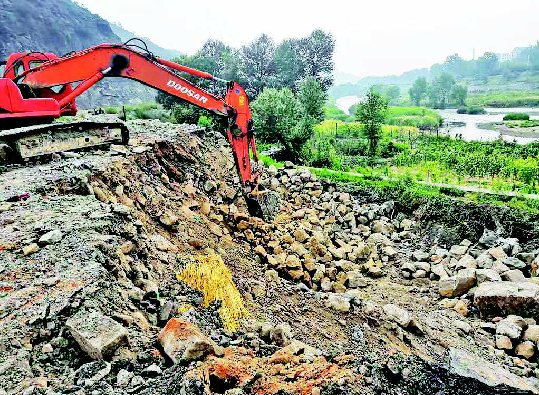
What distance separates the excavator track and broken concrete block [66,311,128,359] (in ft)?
17.2

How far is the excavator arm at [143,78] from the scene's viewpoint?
277 inches

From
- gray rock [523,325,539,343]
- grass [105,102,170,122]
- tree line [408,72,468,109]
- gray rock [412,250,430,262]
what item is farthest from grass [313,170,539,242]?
tree line [408,72,468,109]

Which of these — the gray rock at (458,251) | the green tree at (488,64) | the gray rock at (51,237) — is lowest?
the gray rock at (458,251)

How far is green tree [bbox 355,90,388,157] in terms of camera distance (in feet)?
68.4

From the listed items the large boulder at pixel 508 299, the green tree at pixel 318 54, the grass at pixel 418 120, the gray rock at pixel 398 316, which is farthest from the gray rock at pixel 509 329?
the green tree at pixel 318 54

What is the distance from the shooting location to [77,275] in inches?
152

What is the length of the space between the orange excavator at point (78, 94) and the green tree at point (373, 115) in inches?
554

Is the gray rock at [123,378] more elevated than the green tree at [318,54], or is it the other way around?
the green tree at [318,54]

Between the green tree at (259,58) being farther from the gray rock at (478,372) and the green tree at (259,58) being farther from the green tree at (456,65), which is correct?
the green tree at (456,65)

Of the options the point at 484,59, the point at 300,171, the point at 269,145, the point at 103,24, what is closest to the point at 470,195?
the point at 300,171

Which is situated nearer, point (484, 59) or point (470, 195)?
point (470, 195)

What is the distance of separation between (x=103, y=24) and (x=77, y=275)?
75377mm

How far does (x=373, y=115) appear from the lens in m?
20.8

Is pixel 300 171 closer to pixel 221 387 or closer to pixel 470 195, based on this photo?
pixel 470 195
